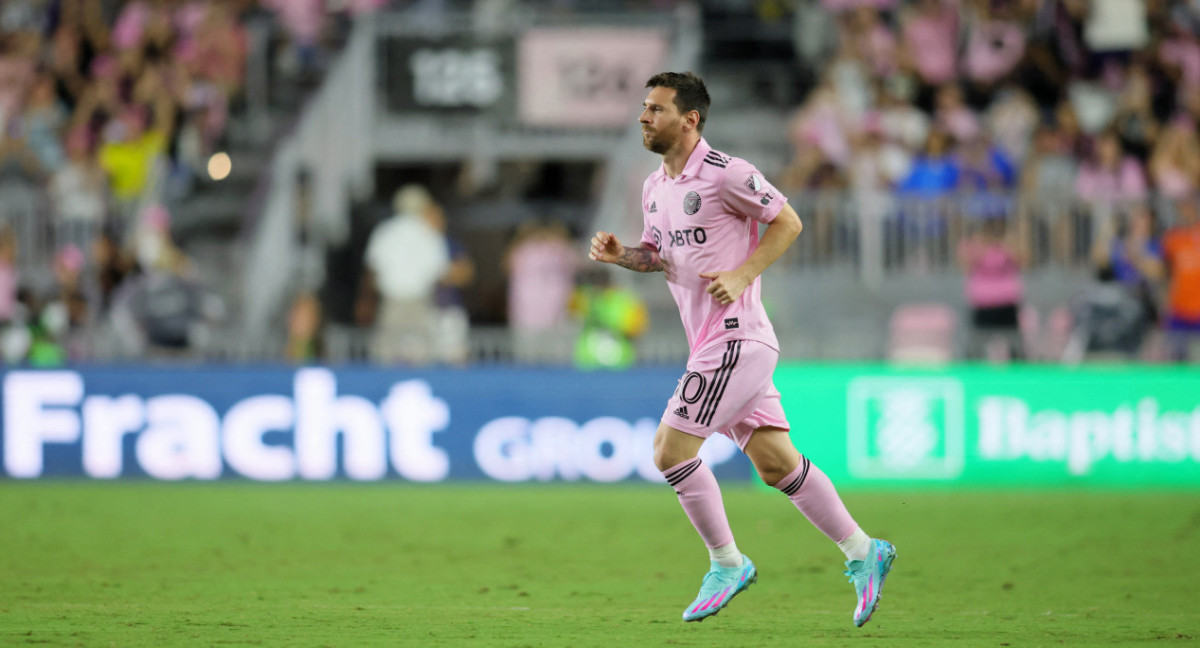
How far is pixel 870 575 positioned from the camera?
7.38 metres

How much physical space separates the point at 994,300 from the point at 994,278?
8.5 inches

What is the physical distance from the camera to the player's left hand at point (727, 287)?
7086 mm

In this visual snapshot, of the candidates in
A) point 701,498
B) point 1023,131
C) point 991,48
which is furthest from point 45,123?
point 701,498

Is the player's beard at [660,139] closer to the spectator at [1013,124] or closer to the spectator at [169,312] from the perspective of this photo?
the spectator at [169,312]

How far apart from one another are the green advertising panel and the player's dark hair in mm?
8187

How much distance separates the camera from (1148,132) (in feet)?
59.8

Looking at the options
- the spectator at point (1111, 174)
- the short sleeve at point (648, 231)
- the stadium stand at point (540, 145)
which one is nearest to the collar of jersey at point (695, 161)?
the short sleeve at point (648, 231)

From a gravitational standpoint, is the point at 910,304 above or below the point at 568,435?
above

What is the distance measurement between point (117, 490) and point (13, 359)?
313 cm

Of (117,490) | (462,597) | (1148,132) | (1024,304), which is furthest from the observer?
(1148,132)

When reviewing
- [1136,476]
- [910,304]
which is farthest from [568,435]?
[1136,476]

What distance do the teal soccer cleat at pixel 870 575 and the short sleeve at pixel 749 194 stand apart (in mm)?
1589

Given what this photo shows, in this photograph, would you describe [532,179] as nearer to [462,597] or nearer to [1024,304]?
[1024,304]

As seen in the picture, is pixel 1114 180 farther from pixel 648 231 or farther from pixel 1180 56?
pixel 648 231
